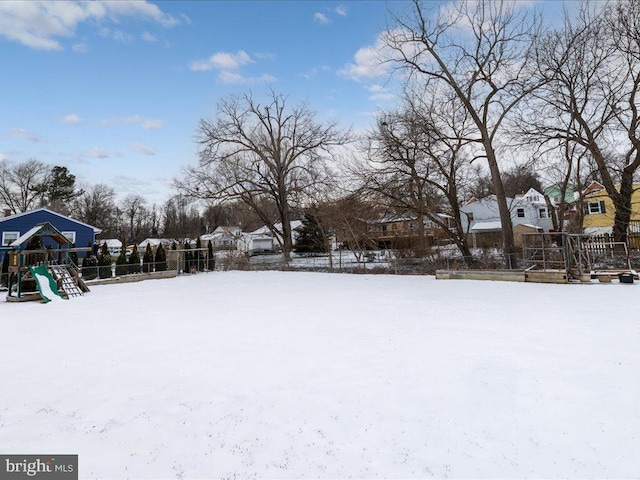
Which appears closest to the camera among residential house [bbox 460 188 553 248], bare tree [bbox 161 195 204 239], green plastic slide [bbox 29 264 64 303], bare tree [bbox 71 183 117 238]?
green plastic slide [bbox 29 264 64 303]

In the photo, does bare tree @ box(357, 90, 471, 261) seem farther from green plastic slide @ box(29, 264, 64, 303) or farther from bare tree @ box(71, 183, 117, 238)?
bare tree @ box(71, 183, 117, 238)

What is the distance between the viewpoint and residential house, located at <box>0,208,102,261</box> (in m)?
21.8

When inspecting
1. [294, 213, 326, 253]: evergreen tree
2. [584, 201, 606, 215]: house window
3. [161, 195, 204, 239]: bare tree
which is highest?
[161, 195, 204, 239]: bare tree

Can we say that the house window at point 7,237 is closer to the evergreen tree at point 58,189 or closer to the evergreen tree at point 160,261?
the evergreen tree at point 160,261

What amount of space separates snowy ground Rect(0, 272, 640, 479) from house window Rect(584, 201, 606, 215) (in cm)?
2740

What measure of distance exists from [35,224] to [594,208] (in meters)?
43.6

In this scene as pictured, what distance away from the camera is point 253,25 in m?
14.1

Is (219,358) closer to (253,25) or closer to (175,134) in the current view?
(253,25)

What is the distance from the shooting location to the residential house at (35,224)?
21.8 meters

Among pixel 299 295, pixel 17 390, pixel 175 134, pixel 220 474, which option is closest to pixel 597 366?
pixel 220 474

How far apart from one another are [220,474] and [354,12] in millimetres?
16657

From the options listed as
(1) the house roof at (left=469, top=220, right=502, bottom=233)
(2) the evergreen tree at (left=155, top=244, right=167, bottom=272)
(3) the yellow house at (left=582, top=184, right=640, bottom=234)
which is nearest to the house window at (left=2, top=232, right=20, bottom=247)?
(2) the evergreen tree at (left=155, top=244, right=167, bottom=272)

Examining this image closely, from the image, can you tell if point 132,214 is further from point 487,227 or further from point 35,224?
point 487,227

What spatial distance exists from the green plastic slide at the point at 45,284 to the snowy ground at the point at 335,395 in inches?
198
